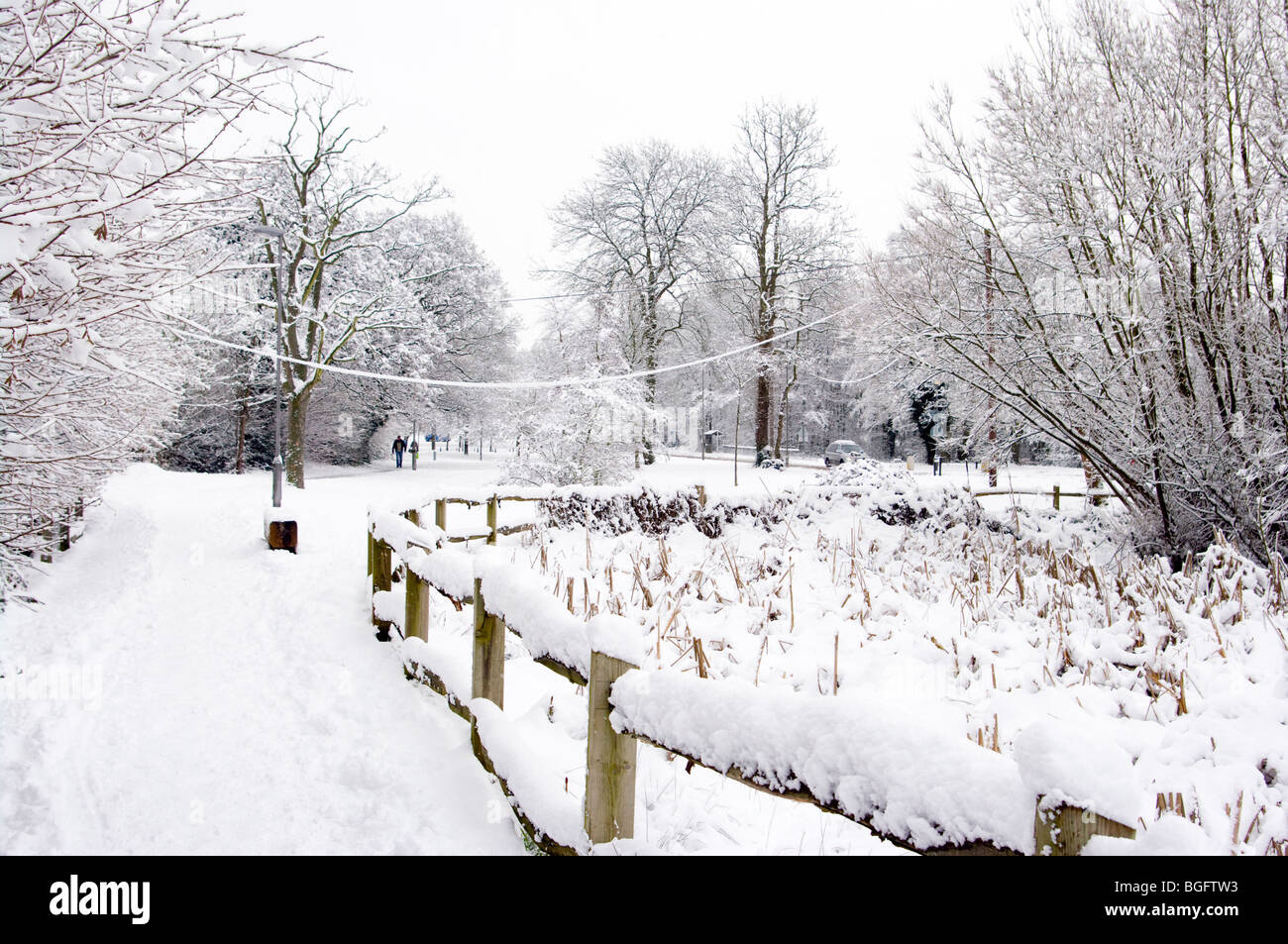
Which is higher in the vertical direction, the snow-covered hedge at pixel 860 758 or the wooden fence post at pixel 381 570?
the snow-covered hedge at pixel 860 758

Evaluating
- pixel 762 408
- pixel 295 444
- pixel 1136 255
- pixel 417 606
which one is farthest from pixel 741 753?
pixel 762 408

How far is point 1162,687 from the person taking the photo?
3838mm

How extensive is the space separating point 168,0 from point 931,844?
405 cm

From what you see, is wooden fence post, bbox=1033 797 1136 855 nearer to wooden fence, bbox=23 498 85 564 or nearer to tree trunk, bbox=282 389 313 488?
wooden fence, bbox=23 498 85 564

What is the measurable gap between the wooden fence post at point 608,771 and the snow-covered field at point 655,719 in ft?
0.39

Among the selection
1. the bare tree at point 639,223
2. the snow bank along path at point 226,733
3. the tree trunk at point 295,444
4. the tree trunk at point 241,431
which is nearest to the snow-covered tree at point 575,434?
the tree trunk at point 295,444

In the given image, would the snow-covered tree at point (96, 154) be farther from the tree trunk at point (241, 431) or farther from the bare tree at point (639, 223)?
the tree trunk at point (241, 431)

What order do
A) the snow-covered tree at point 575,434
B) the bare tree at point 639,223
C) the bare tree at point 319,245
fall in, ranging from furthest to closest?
the bare tree at point 639,223, the bare tree at point 319,245, the snow-covered tree at point 575,434

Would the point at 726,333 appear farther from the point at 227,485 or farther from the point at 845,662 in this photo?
the point at 845,662

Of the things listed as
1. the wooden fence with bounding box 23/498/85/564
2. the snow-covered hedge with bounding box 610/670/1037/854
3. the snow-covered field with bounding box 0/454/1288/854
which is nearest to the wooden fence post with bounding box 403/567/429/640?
the snow-covered field with bounding box 0/454/1288/854

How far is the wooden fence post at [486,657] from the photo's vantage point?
3.25 meters

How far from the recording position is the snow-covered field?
8.51 ft

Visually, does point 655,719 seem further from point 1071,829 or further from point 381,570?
point 381,570

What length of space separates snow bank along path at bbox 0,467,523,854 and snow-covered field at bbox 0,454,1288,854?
2 centimetres
